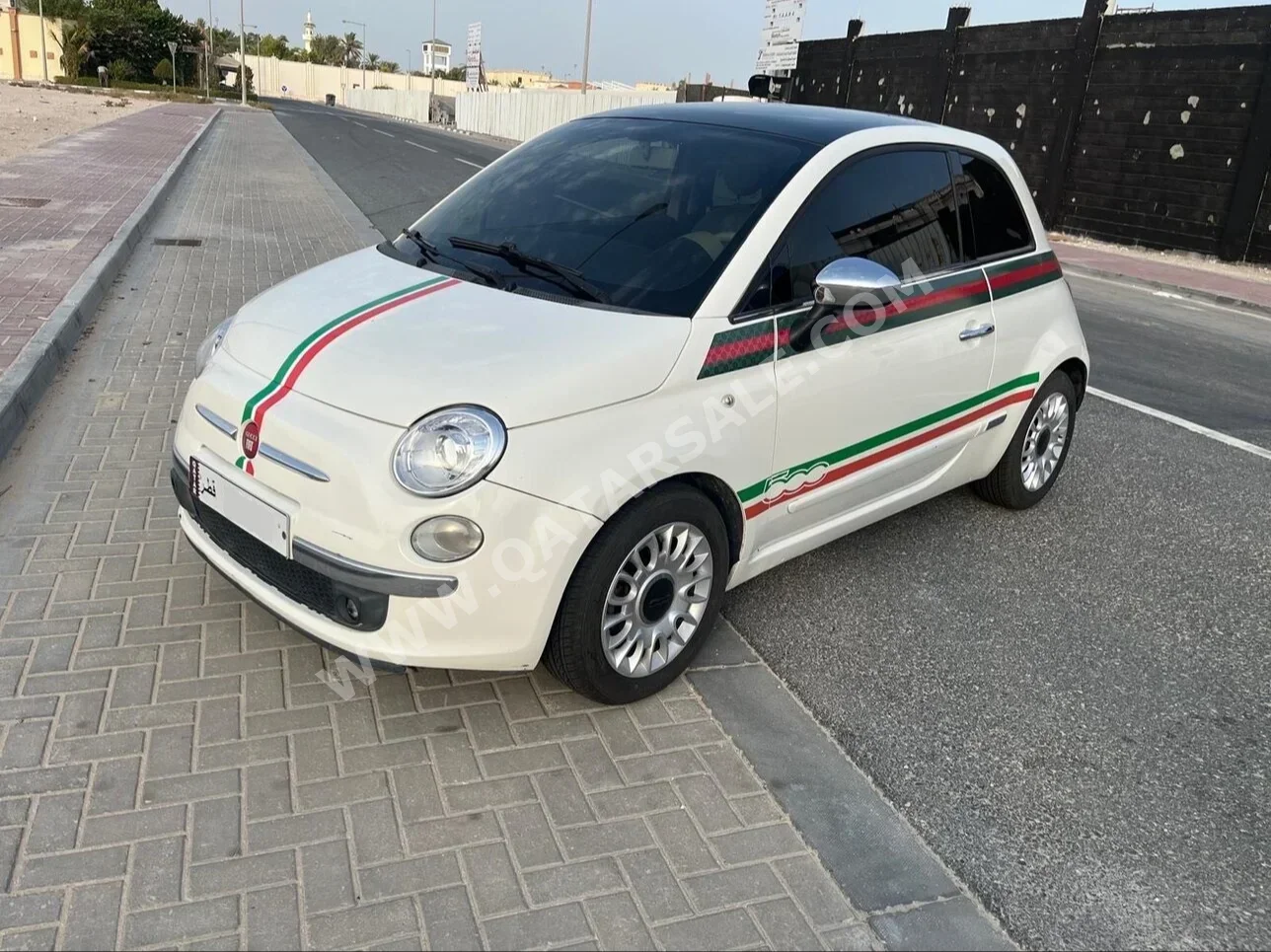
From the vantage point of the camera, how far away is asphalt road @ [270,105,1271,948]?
2.57 m

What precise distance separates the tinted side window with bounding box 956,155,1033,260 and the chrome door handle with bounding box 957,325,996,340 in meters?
0.29

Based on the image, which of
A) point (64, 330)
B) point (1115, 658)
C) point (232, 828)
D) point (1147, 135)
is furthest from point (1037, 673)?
point (1147, 135)

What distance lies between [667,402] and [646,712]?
3.23ft

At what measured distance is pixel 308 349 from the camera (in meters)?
2.92

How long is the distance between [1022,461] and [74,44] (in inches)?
3353

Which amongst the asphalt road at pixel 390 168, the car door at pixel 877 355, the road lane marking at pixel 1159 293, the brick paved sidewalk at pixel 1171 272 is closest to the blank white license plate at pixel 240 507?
the car door at pixel 877 355

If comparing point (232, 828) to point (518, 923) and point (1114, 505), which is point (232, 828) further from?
point (1114, 505)

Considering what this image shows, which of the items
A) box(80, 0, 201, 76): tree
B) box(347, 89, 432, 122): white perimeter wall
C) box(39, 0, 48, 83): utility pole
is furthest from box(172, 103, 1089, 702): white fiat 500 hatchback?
box(80, 0, 201, 76): tree

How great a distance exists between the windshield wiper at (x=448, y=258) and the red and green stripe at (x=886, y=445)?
3.55ft

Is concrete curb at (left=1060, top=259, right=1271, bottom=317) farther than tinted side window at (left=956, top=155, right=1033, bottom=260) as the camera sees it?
Yes

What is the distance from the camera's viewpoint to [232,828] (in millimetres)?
2449

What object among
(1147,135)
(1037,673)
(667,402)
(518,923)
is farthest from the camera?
(1147,135)

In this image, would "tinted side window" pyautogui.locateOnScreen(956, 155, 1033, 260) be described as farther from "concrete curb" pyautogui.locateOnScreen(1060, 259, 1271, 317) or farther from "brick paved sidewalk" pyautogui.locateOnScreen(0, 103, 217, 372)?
"concrete curb" pyautogui.locateOnScreen(1060, 259, 1271, 317)

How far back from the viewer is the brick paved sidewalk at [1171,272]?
42.8ft
